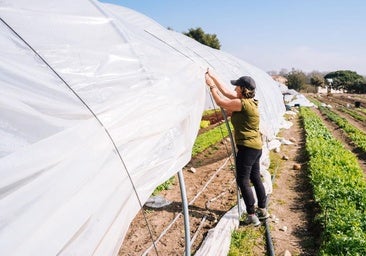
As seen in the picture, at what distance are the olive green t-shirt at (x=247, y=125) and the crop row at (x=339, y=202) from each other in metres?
1.60

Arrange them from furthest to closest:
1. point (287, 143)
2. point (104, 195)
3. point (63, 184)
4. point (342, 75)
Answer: point (342, 75) < point (287, 143) < point (104, 195) < point (63, 184)

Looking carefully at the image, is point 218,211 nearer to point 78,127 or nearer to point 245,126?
point 245,126

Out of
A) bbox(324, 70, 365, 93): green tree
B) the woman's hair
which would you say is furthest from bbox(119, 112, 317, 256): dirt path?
bbox(324, 70, 365, 93): green tree

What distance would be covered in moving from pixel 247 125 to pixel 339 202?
2531 millimetres

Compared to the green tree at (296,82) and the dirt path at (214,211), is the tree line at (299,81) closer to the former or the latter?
the green tree at (296,82)

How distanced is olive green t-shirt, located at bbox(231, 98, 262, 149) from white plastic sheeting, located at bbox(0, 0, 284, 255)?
5.27 feet

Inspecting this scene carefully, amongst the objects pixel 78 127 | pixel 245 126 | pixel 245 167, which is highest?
pixel 78 127

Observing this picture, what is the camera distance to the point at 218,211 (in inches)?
240

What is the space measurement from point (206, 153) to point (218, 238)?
6.09 m

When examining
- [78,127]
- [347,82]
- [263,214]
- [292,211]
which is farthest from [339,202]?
[347,82]

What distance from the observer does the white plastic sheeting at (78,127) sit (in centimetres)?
166

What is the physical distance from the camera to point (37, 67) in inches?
89.6

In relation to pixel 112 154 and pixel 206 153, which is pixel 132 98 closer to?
pixel 112 154

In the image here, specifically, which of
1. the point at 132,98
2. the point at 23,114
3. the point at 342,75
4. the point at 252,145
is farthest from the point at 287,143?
the point at 342,75
